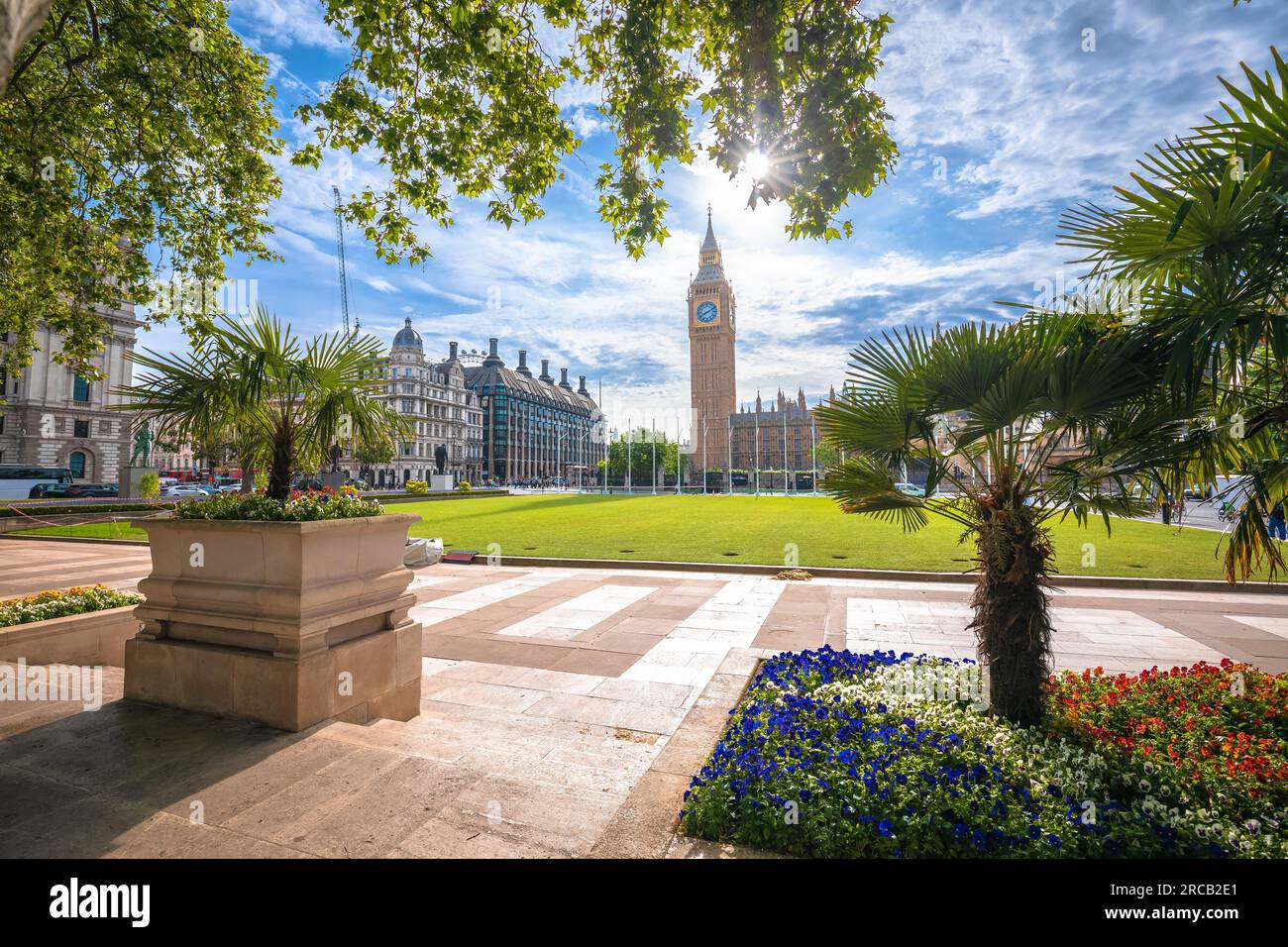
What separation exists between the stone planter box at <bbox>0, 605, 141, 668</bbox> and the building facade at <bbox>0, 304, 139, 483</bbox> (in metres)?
50.6

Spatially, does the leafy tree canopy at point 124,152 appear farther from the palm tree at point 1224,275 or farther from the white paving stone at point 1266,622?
the white paving stone at point 1266,622

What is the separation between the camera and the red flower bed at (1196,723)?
337 cm

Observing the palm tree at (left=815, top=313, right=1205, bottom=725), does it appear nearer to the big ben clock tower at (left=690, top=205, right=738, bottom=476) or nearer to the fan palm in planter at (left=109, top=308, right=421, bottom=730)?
the fan palm in planter at (left=109, top=308, right=421, bottom=730)

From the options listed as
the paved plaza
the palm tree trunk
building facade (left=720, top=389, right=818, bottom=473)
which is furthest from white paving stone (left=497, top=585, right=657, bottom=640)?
building facade (left=720, top=389, right=818, bottom=473)

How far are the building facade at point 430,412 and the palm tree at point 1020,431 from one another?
86952 millimetres

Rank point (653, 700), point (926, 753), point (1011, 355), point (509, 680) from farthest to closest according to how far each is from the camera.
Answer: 1. point (509, 680)
2. point (653, 700)
3. point (1011, 355)
4. point (926, 753)

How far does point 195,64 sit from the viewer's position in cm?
846

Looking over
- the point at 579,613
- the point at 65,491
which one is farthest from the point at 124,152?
the point at 65,491

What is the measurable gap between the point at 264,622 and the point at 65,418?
65.2 metres

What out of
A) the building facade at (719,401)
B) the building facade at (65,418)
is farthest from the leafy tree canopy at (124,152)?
the building facade at (719,401)

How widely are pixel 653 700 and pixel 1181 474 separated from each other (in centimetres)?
481

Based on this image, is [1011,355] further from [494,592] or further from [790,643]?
[494,592]

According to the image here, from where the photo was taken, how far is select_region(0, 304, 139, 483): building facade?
46.6 m
